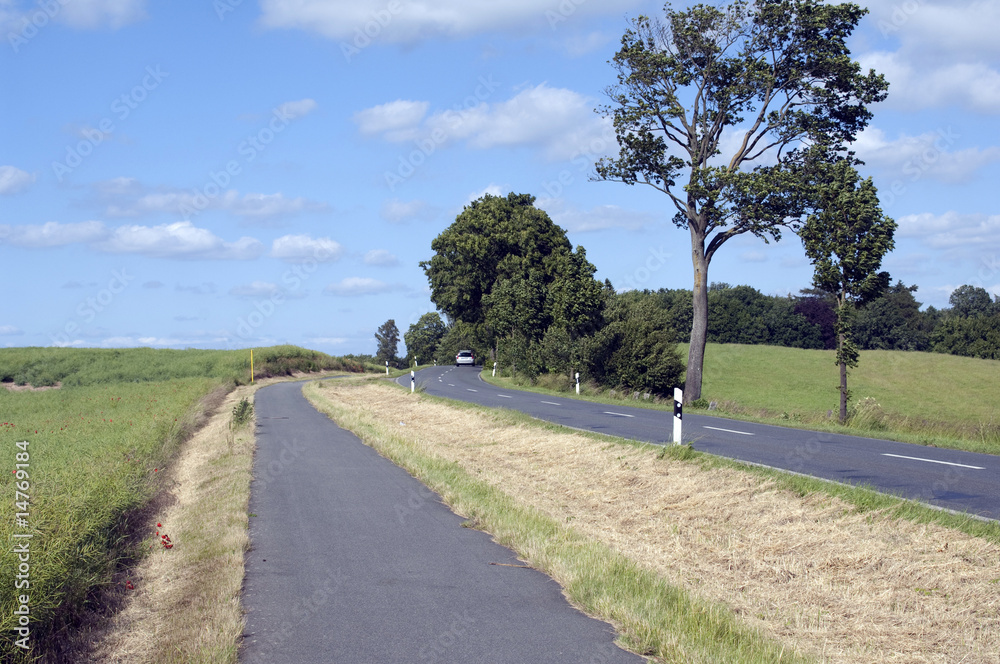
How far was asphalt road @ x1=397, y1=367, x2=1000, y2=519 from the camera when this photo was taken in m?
9.90

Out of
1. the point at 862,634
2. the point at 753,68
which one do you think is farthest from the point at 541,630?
the point at 753,68

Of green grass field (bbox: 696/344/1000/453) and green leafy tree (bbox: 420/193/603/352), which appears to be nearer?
green leafy tree (bbox: 420/193/603/352)

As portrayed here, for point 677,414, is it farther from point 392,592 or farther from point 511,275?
point 511,275

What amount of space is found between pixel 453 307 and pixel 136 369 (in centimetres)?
2543

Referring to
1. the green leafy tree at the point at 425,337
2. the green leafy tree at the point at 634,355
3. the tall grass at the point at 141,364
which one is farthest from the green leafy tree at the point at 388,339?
the green leafy tree at the point at 634,355

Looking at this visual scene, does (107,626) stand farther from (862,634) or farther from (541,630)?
(862,634)

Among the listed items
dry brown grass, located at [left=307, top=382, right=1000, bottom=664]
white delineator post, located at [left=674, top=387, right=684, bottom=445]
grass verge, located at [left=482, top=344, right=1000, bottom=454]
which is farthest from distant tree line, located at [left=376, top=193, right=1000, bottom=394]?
dry brown grass, located at [left=307, top=382, right=1000, bottom=664]

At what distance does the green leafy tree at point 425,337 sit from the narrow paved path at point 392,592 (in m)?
102

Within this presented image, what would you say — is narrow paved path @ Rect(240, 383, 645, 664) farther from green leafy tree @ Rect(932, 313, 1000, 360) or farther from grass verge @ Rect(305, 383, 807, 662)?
green leafy tree @ Rect(932, 313, 1000, 360)

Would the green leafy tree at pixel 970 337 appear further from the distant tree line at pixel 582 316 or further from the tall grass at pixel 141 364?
the tall grass at pixel 141 364

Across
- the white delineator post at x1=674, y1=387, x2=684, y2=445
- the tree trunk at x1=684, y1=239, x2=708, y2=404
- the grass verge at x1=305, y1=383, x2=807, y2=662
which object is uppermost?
the tree trunk at x1=684, y1=239, x2=708, y2=404

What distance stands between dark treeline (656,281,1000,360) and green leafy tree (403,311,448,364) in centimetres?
3313

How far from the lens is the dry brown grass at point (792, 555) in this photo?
5.35 meters

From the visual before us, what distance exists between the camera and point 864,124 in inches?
1037
